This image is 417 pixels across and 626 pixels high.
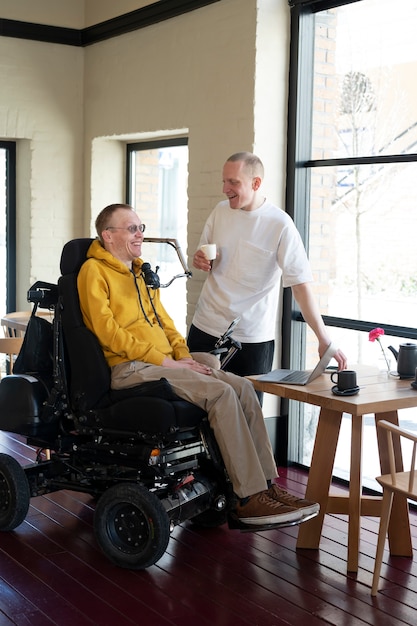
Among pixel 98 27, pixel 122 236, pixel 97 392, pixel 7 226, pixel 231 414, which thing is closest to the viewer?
pixel 231 414

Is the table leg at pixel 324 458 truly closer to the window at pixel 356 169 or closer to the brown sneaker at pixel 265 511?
the brown sneaker at pixel 265 511

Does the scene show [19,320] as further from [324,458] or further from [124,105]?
[324,458]

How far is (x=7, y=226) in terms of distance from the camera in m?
6.77

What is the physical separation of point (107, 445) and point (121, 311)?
597 mm

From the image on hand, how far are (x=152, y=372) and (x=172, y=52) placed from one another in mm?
2567

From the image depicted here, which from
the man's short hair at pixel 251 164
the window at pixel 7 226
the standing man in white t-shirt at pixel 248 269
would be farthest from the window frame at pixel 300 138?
the window at pixel 7 226

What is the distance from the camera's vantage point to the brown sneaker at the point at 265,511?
358cm

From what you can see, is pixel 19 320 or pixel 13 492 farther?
pixel 19 320

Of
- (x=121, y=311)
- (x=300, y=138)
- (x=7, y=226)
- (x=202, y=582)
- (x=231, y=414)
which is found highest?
(x=300, y=138)

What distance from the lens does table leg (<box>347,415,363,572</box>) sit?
352 cm

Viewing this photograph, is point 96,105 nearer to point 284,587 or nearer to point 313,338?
point 313,338

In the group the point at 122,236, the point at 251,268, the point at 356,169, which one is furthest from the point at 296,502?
the point at 356,169

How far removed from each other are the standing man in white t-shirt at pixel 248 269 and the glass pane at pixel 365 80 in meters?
0.66

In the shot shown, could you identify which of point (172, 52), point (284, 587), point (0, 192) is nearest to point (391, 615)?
point (284, 587)
